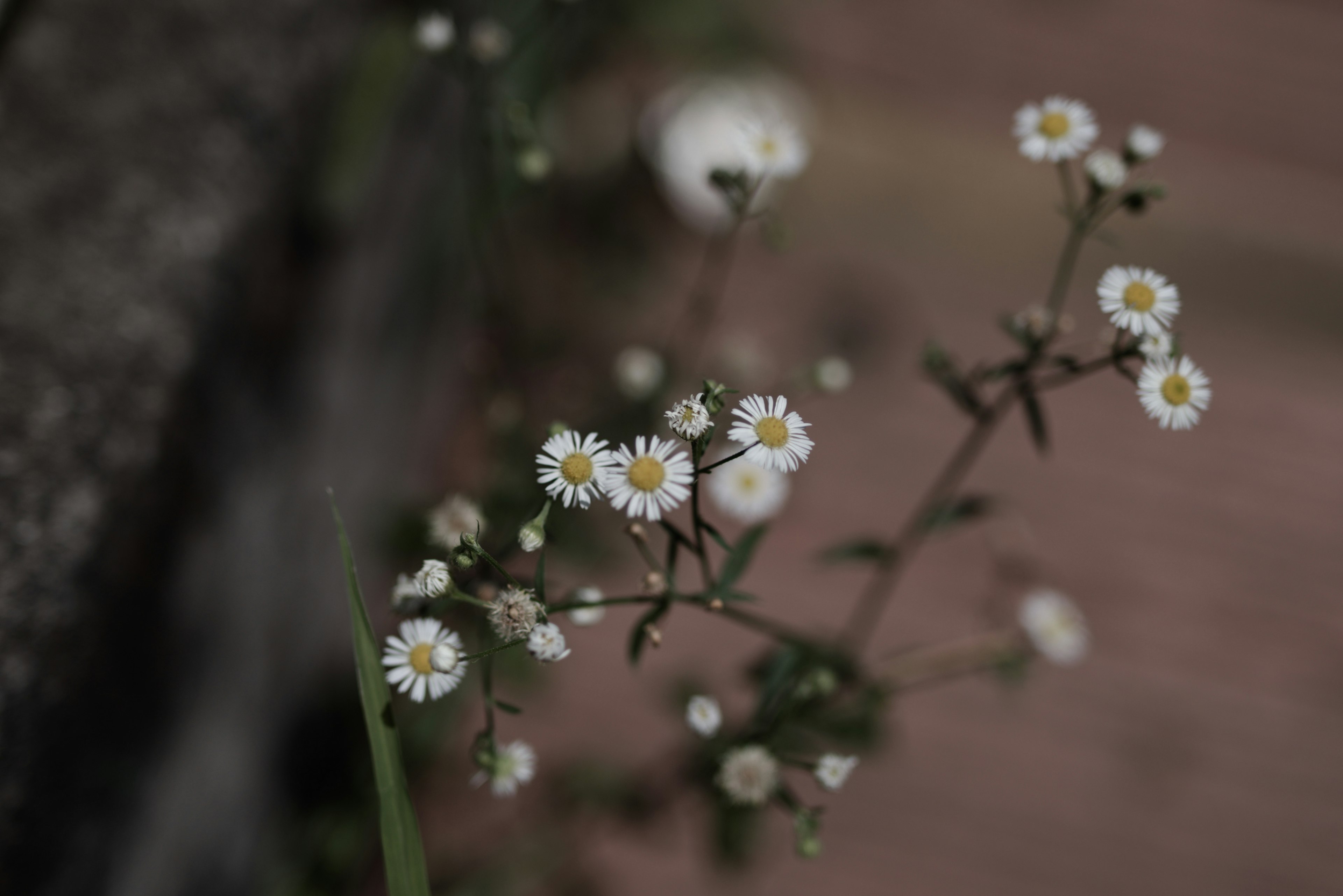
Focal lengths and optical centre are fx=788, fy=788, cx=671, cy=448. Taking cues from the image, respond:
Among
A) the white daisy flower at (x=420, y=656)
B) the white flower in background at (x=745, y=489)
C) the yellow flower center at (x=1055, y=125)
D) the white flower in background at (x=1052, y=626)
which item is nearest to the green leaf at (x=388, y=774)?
the white daisy flower at (x=420, y=656)

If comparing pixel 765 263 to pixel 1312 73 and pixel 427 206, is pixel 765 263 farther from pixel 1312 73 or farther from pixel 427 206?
pixel 1312 73

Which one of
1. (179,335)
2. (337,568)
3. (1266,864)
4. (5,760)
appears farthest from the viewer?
(1266,864)

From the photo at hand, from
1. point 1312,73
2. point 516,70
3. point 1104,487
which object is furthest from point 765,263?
point 1312,73

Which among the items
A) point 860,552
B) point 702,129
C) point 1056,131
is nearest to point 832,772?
point 860,552

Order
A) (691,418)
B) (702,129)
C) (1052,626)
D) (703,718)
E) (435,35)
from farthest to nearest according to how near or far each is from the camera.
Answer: (702,129)
(1052,626)
(435,35)
(703,718)
(691,418)

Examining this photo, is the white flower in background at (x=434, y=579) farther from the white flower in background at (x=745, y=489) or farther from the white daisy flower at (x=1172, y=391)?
the white daisy flower at (x=1172, y=391)

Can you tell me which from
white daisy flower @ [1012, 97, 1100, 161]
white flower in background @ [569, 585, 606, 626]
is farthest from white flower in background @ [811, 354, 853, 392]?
white flower in background @ [569, 585, 606, 626]

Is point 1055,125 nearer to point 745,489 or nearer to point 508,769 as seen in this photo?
point 745,489
